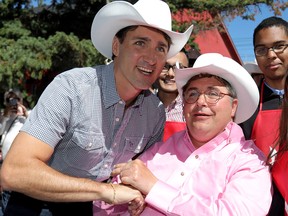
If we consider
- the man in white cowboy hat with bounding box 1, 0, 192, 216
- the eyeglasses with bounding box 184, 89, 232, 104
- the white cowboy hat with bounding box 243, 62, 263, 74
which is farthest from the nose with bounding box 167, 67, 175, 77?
the eyeglasses with bounding box 184, 89, 232, 104

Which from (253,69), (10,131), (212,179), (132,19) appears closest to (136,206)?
(212,179)

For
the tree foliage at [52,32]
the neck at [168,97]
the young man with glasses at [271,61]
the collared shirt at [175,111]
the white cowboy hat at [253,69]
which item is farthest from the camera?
the tree foliage at [52,32]

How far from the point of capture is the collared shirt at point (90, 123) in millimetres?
2527

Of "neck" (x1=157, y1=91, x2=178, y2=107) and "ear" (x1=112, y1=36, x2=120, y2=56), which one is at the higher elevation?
"ear" (x1=112, y1=36, x2=120, y2=56)

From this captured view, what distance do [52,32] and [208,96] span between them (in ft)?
31.0

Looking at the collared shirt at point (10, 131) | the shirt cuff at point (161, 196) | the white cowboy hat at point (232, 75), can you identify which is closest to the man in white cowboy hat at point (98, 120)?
the shirt cuff at point (161, 196)

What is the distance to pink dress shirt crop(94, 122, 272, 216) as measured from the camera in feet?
6.98

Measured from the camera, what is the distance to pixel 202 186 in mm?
2311

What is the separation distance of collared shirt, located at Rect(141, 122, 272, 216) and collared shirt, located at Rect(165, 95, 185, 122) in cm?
91

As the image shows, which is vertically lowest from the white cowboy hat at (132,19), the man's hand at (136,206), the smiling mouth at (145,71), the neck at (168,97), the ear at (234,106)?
the man's hand at (136,206)

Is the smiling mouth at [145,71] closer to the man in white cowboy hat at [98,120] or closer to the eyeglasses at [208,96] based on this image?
the man in white cowboy hat at [98,120]

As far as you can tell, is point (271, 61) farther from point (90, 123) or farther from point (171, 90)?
point (90, 123)

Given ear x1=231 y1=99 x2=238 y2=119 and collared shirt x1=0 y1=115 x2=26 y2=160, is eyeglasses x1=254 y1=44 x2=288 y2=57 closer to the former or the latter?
ear x1=231 y1=99 x2=238 y2=119

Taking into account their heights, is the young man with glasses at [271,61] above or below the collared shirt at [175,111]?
above
